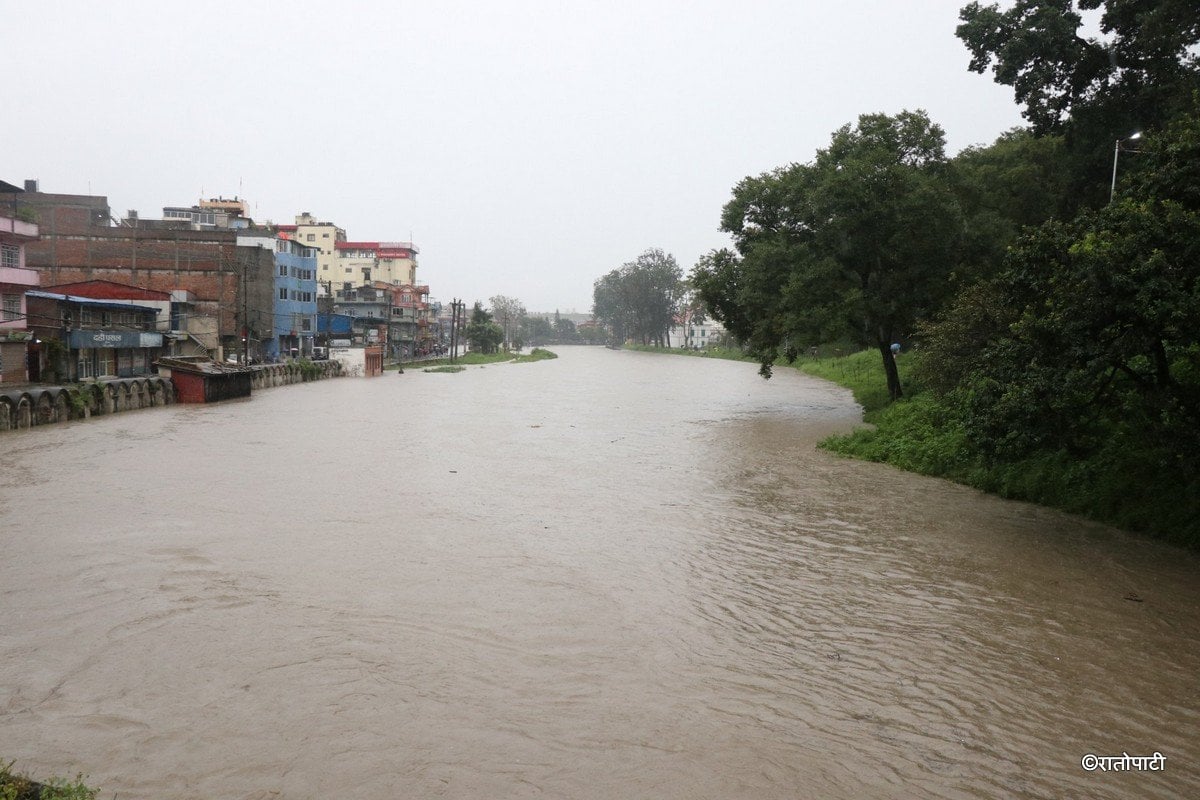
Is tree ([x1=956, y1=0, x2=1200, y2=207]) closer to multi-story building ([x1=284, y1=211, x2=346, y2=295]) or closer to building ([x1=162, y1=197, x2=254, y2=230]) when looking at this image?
building ([x1=162, y1=197, x2=254, y2=230])

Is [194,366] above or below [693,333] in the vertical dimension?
below

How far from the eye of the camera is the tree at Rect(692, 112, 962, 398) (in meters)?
27.6

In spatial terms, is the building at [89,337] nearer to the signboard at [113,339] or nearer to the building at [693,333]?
the signboard at [113,339]

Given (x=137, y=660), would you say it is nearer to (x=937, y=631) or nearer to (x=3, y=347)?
Answer: (x=937, y=631)

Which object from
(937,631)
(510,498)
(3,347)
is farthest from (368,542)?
(3,347)

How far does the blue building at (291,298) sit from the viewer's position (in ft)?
222

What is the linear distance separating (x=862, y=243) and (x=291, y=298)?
54731 millimetres

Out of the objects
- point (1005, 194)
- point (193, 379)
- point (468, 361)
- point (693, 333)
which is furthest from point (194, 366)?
point (693, 333)

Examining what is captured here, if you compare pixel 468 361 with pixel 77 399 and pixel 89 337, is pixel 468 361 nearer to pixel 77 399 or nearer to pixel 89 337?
pixel 89 337

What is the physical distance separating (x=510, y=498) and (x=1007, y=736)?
38.0 feet

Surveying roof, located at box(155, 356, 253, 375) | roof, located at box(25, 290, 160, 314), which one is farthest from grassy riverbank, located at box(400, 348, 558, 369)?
roof, located at box(155, 356, 253, 375)

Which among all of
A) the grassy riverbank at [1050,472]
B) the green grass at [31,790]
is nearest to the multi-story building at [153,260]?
the grassy riverbank at [1050,472]

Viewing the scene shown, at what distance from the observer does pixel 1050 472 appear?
1680 centimetres

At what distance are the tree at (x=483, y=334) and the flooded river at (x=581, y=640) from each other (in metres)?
88.1
